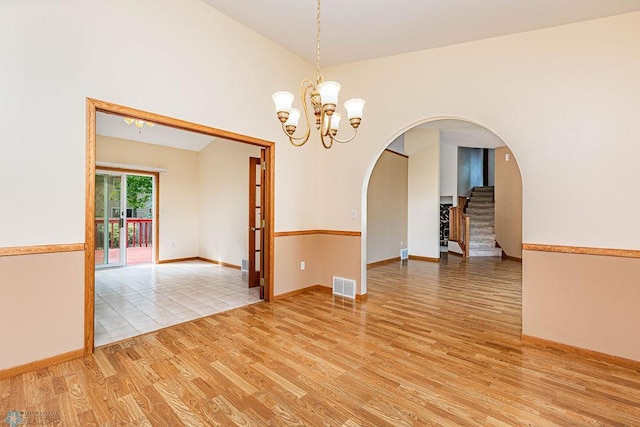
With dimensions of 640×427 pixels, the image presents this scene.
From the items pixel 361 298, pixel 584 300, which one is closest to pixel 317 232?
pixel 361 298

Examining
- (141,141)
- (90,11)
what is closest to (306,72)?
(90,11)

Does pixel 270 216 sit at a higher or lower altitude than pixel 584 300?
higher

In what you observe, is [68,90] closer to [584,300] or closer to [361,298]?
[361,298]

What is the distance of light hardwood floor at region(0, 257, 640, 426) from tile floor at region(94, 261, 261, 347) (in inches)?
12.9

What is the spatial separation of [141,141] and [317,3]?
5681 millimetres

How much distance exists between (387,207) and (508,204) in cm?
351

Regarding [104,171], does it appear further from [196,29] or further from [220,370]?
[220,370]

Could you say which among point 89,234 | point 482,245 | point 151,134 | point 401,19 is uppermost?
point 401,19

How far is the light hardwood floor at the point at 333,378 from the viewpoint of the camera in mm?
1845

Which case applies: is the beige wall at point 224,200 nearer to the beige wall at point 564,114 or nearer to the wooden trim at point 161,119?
the wooden trim at point 161,119

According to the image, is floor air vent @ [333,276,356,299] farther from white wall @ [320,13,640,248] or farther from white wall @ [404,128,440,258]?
white wall @ [404,128,440,258]

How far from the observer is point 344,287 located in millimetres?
4387

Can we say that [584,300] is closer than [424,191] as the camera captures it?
Yes

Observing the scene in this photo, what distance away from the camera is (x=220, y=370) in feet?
7.68
